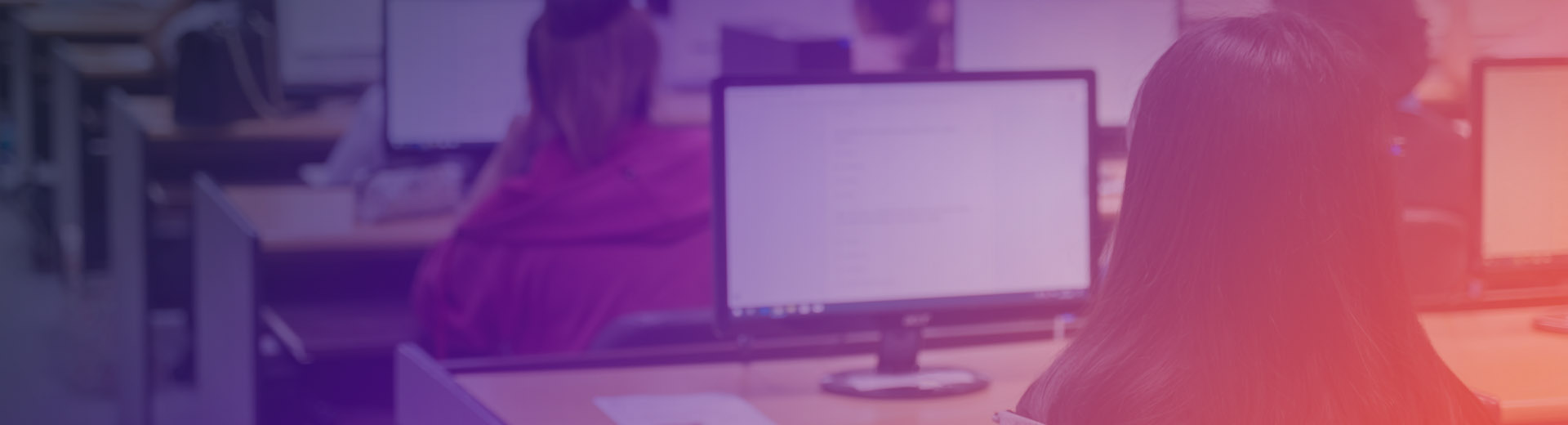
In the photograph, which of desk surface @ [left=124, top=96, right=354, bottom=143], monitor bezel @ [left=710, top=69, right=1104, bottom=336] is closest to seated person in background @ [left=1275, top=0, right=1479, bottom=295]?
monitor bezel @ [left=710, top=69, right=1104, bottom=336]

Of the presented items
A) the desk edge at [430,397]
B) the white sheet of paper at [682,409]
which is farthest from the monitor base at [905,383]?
the desk edge at [430,397]

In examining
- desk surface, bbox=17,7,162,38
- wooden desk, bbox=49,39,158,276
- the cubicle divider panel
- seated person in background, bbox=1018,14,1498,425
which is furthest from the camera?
desk surface, bbox=17,7,162,38

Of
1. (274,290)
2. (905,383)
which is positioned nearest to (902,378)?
(905,383)

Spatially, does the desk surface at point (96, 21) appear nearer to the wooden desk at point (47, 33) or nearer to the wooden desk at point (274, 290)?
the wooden desk at point (47, 33)

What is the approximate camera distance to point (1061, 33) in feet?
10.4

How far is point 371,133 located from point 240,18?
825 millimetres

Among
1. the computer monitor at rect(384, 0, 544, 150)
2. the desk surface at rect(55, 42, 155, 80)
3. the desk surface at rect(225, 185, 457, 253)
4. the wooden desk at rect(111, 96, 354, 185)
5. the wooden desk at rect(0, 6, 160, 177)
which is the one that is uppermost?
the wooden desk at rect(0, 6, 160, 177)

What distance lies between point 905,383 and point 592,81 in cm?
82

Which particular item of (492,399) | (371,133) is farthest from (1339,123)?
(371,133)

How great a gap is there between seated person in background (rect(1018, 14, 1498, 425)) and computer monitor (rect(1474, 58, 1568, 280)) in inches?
34.2

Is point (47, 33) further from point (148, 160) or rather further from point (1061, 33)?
point (1061, 33)

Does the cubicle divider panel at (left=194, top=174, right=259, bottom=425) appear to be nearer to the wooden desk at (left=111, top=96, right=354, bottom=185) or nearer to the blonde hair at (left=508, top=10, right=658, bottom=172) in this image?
the wooden desk at (left=111, top=96, right=354, bottom=185)

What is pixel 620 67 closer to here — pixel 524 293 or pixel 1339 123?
pixel 524 293

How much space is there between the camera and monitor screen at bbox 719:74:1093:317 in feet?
4.77
